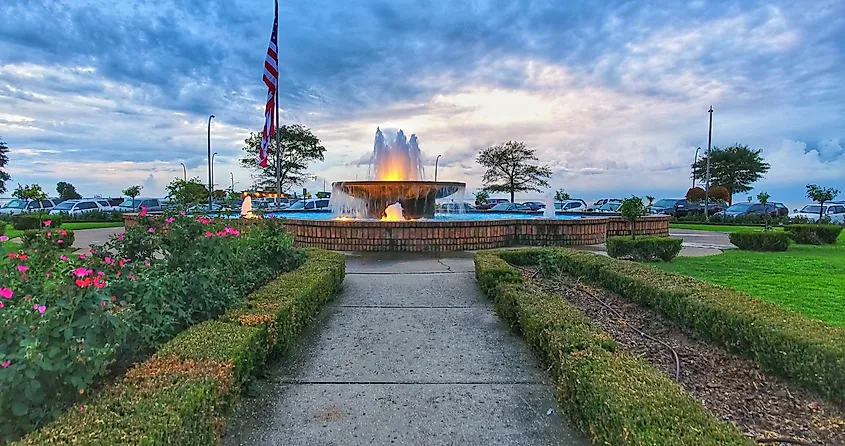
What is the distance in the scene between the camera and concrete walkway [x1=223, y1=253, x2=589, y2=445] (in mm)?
3041

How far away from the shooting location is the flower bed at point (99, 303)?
2344mm

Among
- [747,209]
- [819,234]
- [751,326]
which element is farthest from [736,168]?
[751,326]

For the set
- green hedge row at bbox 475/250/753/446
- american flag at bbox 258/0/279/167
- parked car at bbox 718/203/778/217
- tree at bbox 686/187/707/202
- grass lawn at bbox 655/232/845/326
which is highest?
american flag at bbox 258/0/279/167

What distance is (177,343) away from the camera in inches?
131

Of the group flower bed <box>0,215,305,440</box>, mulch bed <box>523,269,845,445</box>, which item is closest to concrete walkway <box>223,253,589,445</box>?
flower bed <box>0,215,305,440</box>

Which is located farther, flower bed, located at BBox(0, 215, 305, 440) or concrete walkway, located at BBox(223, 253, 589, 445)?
concrete walkway, located at BBox(223, 253, 589, 445)

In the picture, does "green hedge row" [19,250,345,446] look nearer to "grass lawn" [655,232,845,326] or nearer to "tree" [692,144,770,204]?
"grass lawn" [655,232,845,326]

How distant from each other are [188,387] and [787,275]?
898 centimetres

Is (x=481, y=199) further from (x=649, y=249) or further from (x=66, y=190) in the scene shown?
(x=66, y=190)

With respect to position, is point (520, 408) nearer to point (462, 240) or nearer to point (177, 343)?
point (177, 343)

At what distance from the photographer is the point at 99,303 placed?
9.02 feet

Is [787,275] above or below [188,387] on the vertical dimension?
below

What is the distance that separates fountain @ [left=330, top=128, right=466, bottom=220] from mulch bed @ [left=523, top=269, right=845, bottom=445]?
8.20 m

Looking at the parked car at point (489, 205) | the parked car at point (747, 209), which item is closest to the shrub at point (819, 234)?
→ the parked car at point (747, 209)
